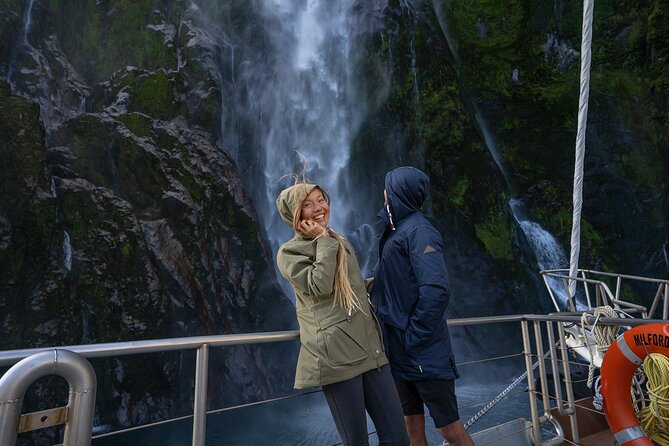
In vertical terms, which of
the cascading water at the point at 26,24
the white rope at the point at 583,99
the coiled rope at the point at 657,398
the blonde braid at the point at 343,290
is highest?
the cascading water at the point at 26,24

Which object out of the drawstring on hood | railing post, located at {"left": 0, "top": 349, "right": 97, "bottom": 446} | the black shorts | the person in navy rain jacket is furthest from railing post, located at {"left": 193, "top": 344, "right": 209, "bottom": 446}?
the drawstring on hood

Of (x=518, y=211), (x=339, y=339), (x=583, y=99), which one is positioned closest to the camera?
(x=339, y=339)

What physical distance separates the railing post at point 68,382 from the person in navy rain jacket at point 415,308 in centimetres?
113

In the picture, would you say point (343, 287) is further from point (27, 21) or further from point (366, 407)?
point (27, 21)

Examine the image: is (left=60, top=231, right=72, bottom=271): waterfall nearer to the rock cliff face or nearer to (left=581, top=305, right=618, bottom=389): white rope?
the rock cliff face

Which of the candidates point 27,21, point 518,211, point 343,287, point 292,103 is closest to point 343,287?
point 343,287

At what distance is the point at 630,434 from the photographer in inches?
83.7

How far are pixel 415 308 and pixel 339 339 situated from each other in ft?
1.26

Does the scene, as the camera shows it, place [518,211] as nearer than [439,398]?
No

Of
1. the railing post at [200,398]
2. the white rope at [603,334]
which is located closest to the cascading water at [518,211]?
the white rope at [603,334]

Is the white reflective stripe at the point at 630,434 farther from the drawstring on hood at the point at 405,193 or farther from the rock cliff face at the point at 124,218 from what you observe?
the rock cliff face at the point at 124,218

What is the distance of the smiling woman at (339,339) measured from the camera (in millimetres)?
1511

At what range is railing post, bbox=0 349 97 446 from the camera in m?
0.89

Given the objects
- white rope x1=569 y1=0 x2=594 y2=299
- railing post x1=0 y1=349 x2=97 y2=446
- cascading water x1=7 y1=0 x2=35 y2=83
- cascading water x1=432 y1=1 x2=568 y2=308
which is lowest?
railing post x1=0 y1=349 x2=97 y2=446
